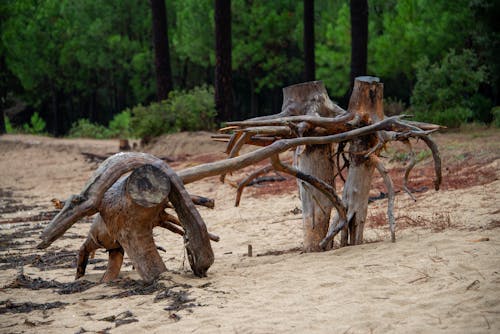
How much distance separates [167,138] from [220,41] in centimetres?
355

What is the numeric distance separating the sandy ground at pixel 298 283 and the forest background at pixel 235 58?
1017cm

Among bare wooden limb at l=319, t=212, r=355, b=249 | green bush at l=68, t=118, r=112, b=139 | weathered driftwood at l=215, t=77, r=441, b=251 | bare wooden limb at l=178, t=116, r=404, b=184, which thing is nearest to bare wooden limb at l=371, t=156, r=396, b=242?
weathered driftwood at l=215, t=77, r=441, b=251

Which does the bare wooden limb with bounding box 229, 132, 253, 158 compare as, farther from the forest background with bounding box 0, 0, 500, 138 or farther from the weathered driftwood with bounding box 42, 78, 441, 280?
the forest background with bounding box 0, 0, 500, 138

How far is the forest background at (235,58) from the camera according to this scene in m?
20.1

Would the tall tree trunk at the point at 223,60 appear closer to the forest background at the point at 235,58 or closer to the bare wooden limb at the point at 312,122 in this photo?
the forest background at the point at 235,58

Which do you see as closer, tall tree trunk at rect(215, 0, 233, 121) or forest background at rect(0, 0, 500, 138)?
tall tree trunk at rect(215, 0, 233, 121)

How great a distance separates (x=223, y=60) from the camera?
20.2 metres

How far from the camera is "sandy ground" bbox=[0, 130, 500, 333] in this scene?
4621 mm

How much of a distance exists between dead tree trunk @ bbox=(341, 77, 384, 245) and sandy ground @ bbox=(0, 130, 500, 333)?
1.05 ft

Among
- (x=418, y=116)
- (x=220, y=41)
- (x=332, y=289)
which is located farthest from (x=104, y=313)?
(x=220, y=41)

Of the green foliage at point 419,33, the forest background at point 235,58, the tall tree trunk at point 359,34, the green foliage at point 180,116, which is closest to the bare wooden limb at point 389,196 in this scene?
the tall tree trunk at point 359,34

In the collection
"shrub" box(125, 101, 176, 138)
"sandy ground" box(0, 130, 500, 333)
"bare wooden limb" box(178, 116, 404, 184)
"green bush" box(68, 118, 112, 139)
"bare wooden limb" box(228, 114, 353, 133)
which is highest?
"bare wooden limb" box(228, 114, 353, 133)

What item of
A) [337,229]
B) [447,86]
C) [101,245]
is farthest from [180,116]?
[337,229]

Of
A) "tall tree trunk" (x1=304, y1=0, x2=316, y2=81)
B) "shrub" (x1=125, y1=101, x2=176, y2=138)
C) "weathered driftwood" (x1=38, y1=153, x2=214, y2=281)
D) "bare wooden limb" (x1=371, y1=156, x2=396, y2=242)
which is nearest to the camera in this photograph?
"weathered driftwood" (x1=38, y1=153, x2=214, y2=281)
